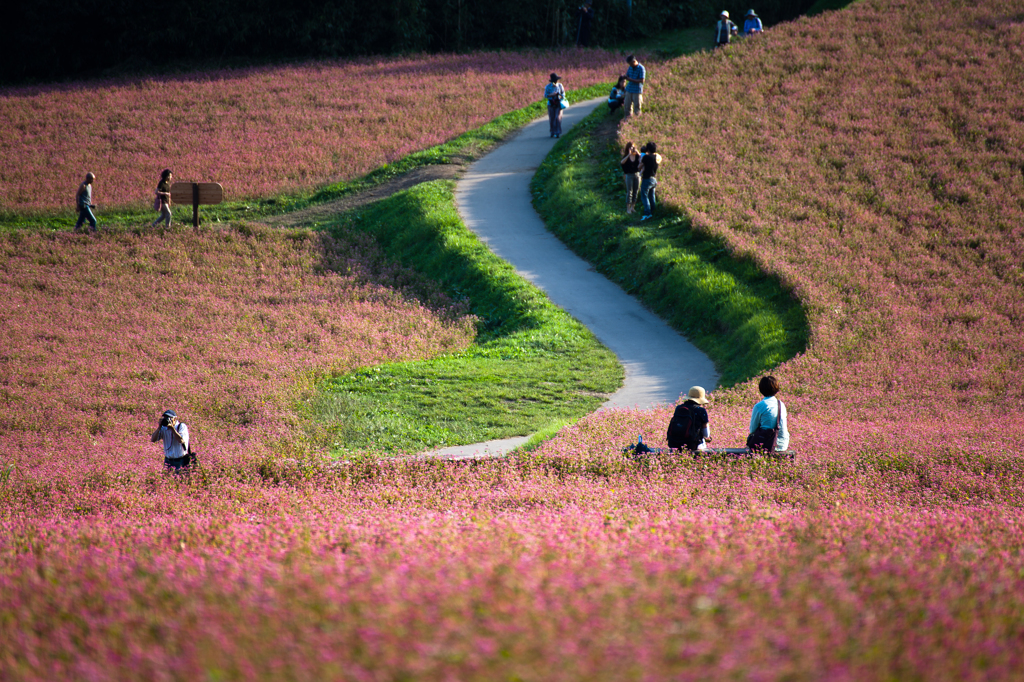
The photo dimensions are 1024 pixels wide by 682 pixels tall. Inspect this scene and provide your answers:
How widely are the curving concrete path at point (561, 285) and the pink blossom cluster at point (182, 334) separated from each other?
9.69ft

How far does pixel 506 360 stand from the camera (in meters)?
17.2

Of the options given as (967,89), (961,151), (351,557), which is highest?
(967,89)

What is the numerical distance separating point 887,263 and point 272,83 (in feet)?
106

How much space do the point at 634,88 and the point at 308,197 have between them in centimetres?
1294

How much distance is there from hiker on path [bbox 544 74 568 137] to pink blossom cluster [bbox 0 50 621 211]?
4169 millimetres

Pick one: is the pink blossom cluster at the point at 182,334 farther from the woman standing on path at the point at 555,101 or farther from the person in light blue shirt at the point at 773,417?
the woman standing on path at the point at 555,101

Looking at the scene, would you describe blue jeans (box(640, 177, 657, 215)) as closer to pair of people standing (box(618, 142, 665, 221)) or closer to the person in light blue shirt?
pair of people standing (box(618, 142, 665, 221))

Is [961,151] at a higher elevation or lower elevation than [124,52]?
lower

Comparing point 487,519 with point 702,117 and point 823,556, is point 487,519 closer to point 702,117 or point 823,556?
point 823,556

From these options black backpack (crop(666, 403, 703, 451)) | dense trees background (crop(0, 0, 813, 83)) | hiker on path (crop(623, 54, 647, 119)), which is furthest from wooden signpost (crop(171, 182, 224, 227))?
dense trees background (crop(0, 0, 813, 83))

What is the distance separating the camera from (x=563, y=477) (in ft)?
33.3

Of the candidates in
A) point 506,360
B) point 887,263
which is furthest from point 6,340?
point 887,263

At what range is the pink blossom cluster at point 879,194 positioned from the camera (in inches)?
549

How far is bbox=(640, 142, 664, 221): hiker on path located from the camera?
76.9 feet
